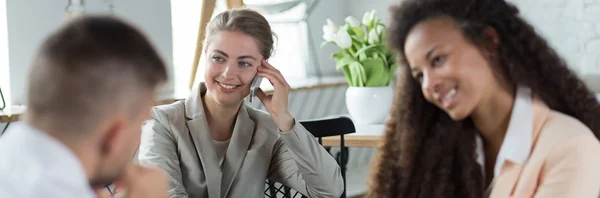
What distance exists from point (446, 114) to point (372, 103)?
1761 millimetres

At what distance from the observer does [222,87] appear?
2150 millimetres


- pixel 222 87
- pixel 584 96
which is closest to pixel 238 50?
pixel 222 87

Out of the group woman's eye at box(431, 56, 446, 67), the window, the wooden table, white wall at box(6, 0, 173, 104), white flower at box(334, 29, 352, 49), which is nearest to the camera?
woman's eye at box(431, 56, 446, 67)

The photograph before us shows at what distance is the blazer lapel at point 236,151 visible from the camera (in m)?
2.13

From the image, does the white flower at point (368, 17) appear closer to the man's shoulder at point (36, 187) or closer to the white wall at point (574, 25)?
the white wall at point (574, 25)

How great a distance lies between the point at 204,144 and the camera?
6.92 feet

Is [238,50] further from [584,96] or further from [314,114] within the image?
[314,114]

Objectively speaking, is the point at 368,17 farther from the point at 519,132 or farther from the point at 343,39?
the point at 519,132

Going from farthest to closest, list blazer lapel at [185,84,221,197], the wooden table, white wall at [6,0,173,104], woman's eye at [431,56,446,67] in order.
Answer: the wooden table
white wall at [6,0,173,104]
blazer lapel at [185,84,221,197]
woman's eye at [431,56,446,67]

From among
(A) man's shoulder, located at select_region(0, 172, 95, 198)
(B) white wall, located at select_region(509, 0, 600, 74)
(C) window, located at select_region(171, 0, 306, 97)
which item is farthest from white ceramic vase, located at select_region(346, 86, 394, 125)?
(A) man's shoulder, located at select_region(0, 172, 95, 198)

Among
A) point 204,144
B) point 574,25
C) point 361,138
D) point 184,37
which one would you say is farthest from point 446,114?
point 574,25

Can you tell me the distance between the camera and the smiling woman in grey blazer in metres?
2.10

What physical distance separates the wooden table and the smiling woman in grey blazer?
0.66m

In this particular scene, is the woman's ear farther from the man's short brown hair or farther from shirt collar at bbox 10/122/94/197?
shirt collar at bbox 10/122/94/197
